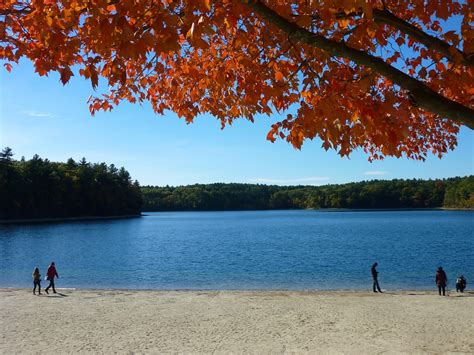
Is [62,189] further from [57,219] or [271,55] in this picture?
[271,55]

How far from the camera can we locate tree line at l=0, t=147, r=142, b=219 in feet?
326

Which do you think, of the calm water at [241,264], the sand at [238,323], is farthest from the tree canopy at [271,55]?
the calm water at [241,264]

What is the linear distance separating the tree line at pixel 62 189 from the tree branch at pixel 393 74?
10474 centimetres

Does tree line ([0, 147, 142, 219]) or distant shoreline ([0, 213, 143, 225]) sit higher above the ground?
tree line ([0, 147, 142, 219])

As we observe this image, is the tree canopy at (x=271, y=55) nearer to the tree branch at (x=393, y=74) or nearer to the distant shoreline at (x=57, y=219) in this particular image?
the tree branch at (x=393, y=74)

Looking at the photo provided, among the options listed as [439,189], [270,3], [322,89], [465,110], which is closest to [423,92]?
[465,110]

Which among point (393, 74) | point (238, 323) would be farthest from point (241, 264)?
point (393, 74)

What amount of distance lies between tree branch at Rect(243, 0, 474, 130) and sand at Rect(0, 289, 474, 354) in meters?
8.01

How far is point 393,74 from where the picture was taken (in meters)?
4.42

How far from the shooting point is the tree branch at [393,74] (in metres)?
4.34

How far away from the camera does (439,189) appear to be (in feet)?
631

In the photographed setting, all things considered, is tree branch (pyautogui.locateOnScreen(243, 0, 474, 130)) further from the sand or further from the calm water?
the calm water

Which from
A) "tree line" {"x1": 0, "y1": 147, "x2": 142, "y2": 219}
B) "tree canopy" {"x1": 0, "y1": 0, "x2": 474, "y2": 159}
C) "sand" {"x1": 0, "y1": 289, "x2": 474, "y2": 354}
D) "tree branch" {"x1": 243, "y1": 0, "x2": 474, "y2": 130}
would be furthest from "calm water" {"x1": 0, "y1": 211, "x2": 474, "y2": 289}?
"tree line" {"x1": 0, "y1": 147, "x2": 142, "y2": 219}

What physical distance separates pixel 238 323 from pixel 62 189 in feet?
360
